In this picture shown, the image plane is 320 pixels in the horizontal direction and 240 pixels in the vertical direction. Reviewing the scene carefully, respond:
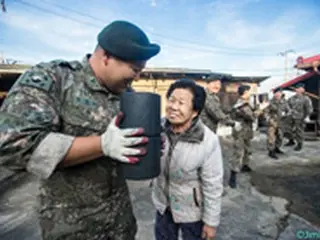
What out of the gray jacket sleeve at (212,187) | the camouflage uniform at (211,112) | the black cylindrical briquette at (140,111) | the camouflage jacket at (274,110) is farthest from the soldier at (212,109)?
the camouflage jacket at (274,110)

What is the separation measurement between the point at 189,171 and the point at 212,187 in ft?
0.63

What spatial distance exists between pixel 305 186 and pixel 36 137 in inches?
178

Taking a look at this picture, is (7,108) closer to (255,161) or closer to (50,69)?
(50,69)

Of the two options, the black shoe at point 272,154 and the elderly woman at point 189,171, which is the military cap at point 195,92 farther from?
the black shoe at point 272,154

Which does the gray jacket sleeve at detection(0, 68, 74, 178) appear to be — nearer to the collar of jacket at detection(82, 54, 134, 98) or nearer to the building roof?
the collar of jacket at detection(82, 54, 134, 98)

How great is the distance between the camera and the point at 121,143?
2.61ft

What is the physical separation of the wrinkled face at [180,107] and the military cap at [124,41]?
1.88 feet

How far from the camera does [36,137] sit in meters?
0.76

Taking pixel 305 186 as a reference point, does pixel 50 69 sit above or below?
above

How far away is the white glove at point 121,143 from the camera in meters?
0.80

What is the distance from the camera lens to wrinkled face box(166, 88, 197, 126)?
1.51 metres

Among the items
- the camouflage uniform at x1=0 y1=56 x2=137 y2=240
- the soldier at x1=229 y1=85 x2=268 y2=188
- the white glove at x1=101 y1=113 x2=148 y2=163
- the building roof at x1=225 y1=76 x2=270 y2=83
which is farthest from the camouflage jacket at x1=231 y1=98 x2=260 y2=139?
the building roof at x1=225 y1=76 x2=270 y2=83

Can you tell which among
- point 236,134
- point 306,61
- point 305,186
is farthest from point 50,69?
point 306,61

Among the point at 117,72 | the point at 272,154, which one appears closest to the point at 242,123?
the point at 272,154
